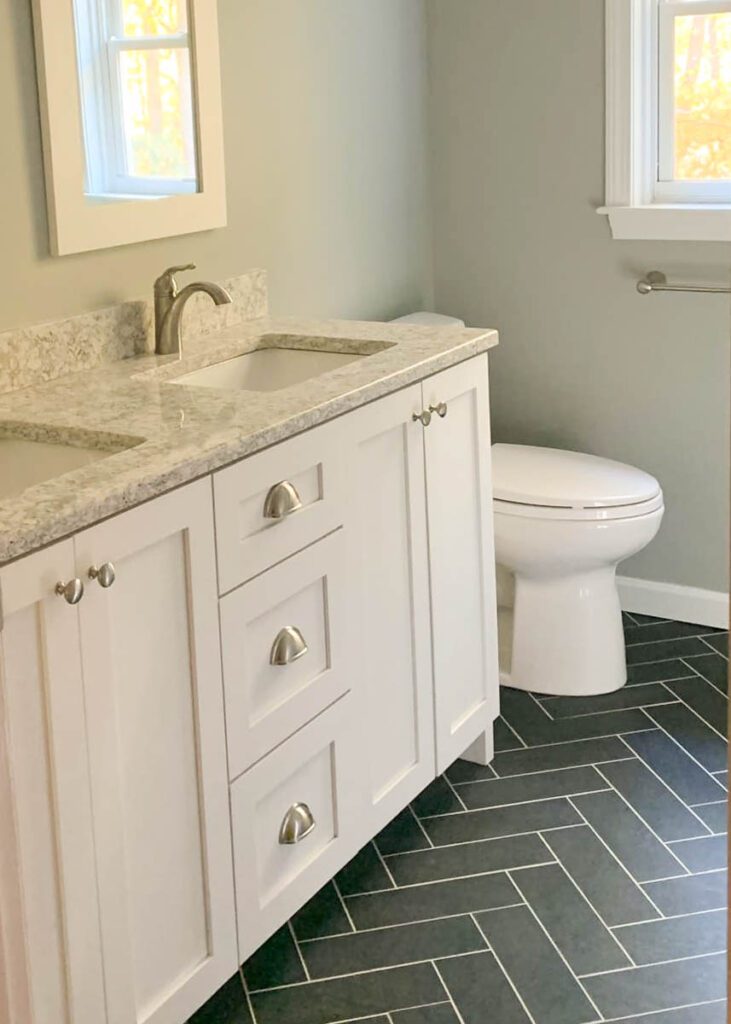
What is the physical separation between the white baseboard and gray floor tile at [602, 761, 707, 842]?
743 millimetres

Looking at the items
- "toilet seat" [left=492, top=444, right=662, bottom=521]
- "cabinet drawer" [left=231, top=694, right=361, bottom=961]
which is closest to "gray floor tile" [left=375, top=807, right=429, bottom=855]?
"cabinet drawer" [left=231, top=694, right=361, bottom=961]

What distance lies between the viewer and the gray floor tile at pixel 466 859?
2.42 m

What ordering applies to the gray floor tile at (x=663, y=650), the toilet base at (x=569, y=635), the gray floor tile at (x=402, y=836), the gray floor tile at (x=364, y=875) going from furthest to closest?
the gray floor tile at (x=663, y=650), the toilet base at (x=569, y=635), the gray floor tile at (x=402, y=836), the gray floor tile at (x=364, y=875)

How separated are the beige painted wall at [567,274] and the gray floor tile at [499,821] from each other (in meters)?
0.97

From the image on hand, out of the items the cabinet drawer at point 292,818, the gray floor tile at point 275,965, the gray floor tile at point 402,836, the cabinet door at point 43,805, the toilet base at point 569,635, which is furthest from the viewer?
the toilet base at point 569,635

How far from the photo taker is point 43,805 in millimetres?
1589

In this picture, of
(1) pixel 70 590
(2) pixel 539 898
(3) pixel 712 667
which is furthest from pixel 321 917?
(3) pixel 712 667

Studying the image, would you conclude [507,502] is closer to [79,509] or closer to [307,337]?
[307,337]

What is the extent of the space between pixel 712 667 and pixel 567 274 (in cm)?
104

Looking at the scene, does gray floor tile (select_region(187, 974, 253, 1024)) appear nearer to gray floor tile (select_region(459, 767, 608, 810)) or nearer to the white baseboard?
gray floor tile (select_region(459, 767, 608, 810))

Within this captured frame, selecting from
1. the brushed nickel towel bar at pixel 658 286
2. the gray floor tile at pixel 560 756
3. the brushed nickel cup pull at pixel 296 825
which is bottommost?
the gray floor tile at pixel 560 756

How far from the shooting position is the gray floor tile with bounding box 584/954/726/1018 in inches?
81.0

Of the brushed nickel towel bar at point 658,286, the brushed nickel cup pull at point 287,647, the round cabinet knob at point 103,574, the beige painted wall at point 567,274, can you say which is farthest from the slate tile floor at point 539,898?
the brushed nickel towel bar at point 658,286

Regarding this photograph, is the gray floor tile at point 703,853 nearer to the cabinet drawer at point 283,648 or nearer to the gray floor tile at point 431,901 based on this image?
the gray floor tile at point 431,901
